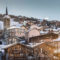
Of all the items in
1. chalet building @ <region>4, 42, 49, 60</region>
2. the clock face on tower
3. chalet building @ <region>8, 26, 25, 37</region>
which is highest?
the clock face on tower

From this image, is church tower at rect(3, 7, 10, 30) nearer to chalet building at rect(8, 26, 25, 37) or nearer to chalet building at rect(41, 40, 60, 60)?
chalet building at rect(8, 26, 25, 37)

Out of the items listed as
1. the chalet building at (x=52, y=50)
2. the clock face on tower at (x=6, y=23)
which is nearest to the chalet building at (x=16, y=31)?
the clock face on tower at (x=6, y=23)

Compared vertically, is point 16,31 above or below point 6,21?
below

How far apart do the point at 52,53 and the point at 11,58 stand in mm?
884

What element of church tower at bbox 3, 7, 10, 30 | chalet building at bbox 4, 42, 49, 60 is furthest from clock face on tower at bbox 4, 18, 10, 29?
chalet building at bbox 4, 42, 49, 60

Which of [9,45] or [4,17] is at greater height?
[4,17]

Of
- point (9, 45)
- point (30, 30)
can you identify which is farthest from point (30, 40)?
point (9, 45)

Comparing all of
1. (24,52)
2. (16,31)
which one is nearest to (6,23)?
(16,31)

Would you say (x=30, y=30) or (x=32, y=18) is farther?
(x=32, y=18)

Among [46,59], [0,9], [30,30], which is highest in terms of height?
[0,9]

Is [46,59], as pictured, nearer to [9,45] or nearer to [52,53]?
[52,53]

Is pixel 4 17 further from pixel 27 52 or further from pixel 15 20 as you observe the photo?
pixel 27 52

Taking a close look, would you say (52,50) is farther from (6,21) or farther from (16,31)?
(6,21)

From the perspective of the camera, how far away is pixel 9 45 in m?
2.66
